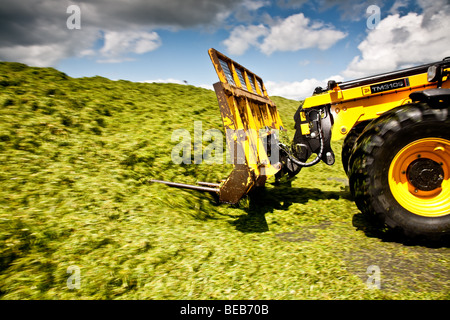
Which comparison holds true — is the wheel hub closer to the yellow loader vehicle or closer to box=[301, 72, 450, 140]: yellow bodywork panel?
the yellow loader vehicle

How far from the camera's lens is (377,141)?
3.21 m

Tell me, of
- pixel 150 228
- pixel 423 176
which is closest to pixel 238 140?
pixel 150 228

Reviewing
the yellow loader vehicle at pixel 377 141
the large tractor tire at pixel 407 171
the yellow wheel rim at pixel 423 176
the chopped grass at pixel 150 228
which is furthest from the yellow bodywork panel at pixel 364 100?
the chopped grass at pixel 150 228

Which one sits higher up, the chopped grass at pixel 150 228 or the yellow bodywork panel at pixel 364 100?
the yellow bodywork panel at pixel 364 100

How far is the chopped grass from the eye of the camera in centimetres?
245

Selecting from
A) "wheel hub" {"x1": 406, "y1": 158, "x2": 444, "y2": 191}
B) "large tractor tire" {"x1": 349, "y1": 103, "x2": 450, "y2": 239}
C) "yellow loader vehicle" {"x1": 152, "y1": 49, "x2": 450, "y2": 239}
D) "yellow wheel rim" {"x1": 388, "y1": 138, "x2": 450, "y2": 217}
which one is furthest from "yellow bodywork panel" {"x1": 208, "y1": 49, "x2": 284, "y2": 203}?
"wheel hub" {"x1": 406, "y1": 158, "x2": 444, "y2": 191}

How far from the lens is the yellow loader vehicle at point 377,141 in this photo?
3.12 metres

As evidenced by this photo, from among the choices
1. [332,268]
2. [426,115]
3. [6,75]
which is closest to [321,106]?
[426,115]

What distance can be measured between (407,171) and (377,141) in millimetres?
613

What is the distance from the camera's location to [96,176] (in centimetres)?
443

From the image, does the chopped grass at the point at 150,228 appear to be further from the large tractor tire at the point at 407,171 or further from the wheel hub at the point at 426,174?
the wheel hub at the point at 426,174

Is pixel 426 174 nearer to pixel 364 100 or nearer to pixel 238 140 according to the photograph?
pixel 364 100

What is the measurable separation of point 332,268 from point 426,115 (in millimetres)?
2108
